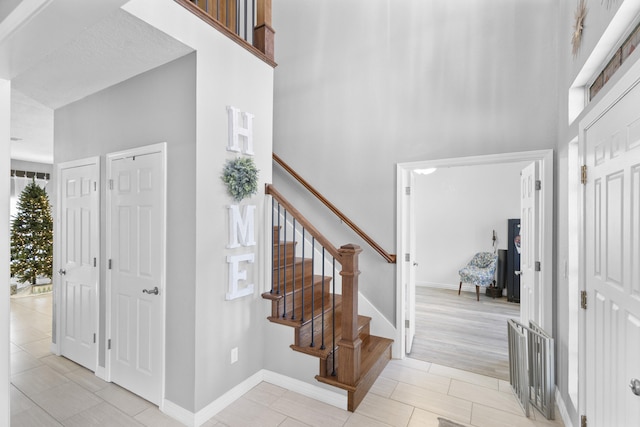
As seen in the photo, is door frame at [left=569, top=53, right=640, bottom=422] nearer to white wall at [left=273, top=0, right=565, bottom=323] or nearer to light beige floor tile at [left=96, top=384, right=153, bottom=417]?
white wall at [left=273, top=0, right=565, bottom=323]

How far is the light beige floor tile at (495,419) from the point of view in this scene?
2.29m

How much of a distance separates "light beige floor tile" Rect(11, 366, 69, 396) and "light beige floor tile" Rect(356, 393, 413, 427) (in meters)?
2.66

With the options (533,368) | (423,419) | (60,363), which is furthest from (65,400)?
(533,368)

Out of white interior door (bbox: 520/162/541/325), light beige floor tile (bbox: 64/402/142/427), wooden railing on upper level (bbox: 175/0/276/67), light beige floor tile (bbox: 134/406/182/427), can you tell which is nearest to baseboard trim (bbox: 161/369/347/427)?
light beige floor tile (bbox: 134/406/182/427)

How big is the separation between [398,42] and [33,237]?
273 inches

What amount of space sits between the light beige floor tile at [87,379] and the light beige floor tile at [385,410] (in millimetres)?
2225

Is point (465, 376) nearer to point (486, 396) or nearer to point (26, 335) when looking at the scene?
point (486, 396)

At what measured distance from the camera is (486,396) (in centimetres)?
265

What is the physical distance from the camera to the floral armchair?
18.2 feet

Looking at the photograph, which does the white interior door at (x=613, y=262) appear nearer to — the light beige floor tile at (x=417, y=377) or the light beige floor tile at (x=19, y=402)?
the light beige floor tile at (x=417, y=377)

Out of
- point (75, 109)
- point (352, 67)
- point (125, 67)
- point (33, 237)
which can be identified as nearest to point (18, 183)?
point (33, 237)

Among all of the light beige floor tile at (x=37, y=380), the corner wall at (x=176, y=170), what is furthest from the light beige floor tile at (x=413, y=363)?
the light beige floor tile at (x=37, y=380)

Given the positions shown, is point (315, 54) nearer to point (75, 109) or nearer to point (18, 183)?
point (75, 109)

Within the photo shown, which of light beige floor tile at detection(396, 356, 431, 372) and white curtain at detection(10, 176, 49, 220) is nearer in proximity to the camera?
light beige floor tile at detection(396, 356, 431, 372)
